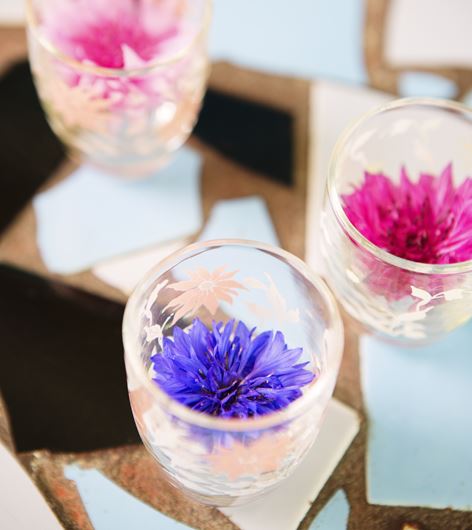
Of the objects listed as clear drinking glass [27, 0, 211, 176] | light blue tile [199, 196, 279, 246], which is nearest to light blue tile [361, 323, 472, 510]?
light blue tile [199, 196, 279, 246]

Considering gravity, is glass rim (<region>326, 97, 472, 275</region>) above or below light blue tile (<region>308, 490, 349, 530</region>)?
above

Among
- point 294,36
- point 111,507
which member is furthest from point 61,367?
point 294,36

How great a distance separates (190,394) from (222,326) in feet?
0.21

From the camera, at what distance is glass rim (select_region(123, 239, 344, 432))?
41 centimetres

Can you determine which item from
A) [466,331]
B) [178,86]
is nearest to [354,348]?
[466,331]

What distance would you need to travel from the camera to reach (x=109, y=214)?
62 centimetres

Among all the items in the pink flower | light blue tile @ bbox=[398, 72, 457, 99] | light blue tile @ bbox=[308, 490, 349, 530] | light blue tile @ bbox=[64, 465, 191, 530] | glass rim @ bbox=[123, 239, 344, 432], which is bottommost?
light blue tile @ bbox=[64, 465, 191, 530]

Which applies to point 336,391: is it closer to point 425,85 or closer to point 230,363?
point 230,363

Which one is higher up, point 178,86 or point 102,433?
point 178,86

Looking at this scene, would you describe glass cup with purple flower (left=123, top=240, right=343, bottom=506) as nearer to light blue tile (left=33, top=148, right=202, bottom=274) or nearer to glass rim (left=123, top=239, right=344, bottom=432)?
glass rim (left=123, top=239, right=344, bottom=432)

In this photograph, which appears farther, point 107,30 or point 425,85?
point 425,85

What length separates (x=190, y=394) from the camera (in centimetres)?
47

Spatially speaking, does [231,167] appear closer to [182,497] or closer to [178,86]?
[178,86]

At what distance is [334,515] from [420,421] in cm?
9
